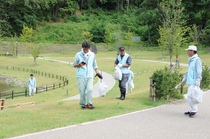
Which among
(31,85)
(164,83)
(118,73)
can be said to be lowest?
(31,85)

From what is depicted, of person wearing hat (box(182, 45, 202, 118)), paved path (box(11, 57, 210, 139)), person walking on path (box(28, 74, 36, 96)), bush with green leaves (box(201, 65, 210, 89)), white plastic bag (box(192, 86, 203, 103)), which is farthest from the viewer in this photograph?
person walking on path (box(28, 74, 36, 96))

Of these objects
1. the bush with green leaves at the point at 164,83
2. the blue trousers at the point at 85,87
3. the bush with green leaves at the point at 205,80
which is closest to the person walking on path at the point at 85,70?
the blue trousers at the point at 85,87

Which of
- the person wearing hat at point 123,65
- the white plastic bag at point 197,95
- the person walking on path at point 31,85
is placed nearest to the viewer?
the white plastic bag at point 197,95

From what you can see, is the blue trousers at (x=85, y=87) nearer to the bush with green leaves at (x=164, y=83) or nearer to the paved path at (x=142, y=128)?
the paved path at (x=142, y=128)

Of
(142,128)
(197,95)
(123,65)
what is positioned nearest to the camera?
(142,128)

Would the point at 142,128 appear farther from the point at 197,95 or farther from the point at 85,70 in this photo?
the point at 85,70

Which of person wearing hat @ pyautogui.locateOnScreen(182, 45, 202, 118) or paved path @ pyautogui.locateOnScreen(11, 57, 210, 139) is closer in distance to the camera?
paved path @ pyautogui.locateOnScreen(11, 57, 210, 139)

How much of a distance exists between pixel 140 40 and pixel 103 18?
16.7m

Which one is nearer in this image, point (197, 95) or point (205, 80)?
point (197, 95)

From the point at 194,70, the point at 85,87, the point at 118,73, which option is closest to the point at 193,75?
the point at 194,70

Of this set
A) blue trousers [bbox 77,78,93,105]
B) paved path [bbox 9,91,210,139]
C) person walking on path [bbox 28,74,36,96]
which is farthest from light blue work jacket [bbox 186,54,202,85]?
person walking on path [bbox 28,74,36,96]

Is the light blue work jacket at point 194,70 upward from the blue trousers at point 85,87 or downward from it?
upward

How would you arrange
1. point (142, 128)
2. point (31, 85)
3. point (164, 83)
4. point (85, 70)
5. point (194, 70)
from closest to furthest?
point (142, 128) < point (194, 70) < point (85, 70) < point (164, 83) < point (31, 85)

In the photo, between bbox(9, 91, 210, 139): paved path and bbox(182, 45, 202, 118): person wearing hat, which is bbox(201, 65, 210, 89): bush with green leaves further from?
bbox(182, 45, 202, 118): person wearing hat
